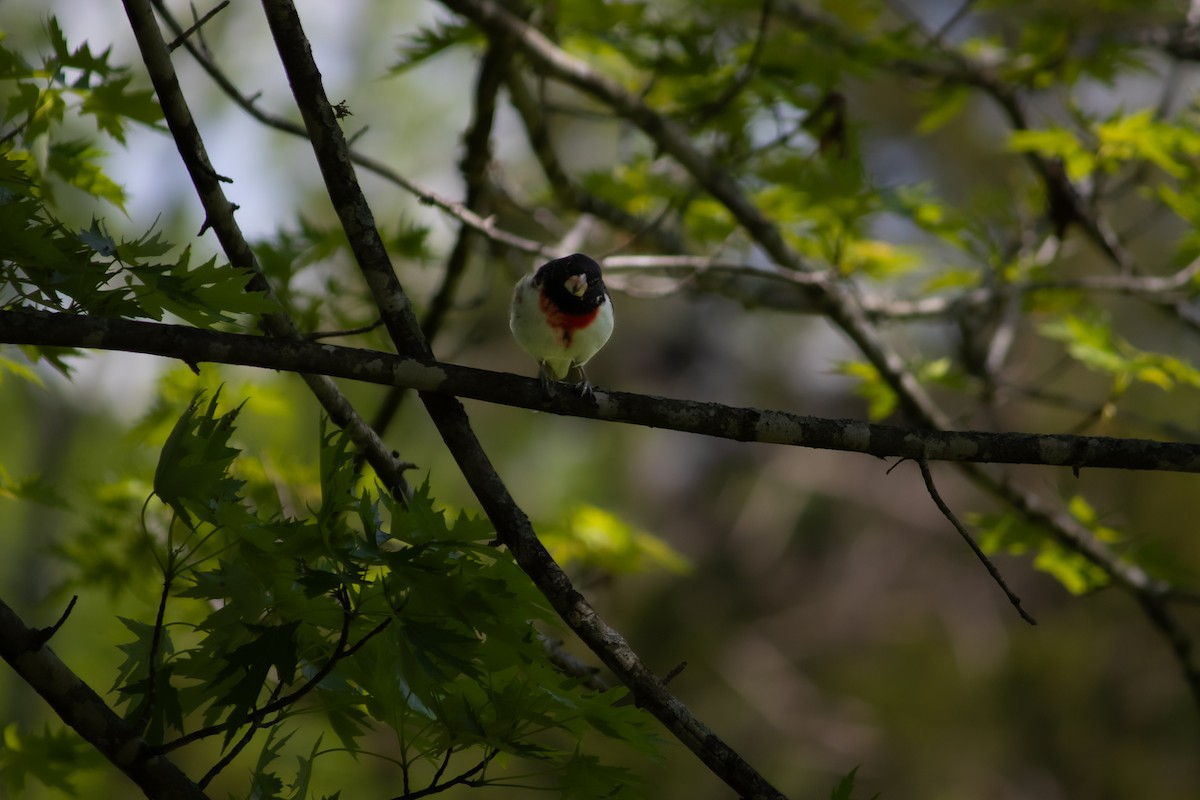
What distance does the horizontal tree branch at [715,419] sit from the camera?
2.12 meters

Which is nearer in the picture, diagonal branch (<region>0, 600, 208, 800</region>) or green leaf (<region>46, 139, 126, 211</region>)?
diagonal branch (<region>0, 600, 208, 800</region>)

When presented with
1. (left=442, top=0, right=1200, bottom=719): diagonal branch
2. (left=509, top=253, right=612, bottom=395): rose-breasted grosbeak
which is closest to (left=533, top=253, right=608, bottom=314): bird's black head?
(left=509, top=253, right=612, bottom=395): rose-breasted grosbeak

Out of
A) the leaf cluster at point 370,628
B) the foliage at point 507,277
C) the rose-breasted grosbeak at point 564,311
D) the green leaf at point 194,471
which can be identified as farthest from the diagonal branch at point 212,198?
the rose-breasted grosbeak at point 564,311

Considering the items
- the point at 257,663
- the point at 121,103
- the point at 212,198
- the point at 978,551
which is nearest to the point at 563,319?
the point at 212,198

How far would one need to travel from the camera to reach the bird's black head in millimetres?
3043

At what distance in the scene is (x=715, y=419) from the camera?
89.8 inches

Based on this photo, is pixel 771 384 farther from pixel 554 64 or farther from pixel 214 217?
pixel 214 217

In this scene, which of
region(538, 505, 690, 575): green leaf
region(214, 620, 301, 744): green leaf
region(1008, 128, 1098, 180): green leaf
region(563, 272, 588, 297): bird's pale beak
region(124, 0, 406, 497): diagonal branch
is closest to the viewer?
region(214, 620, 301, 744): green leaf

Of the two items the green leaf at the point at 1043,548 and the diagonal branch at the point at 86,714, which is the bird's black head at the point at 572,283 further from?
the green leaf at the point at 1043,548

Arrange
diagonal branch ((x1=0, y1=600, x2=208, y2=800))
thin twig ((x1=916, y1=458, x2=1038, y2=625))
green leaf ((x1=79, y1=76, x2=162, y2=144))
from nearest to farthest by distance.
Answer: diagonal branch ((x1=0, y1=600, x2=208, y2=800)) → thin twig ((x1=916, y1=458, x2=1038, y2=625)) → green leaf ((x1=79, y1=76, x2=162, y2=144))

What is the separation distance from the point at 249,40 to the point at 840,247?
919cm

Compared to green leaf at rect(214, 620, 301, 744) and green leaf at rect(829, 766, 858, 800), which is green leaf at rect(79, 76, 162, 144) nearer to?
green leaf at rect(214, 620, 301, 744)

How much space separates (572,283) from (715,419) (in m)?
0.91

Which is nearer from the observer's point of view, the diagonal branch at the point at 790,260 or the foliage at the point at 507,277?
the foliage at the point at 507,277
